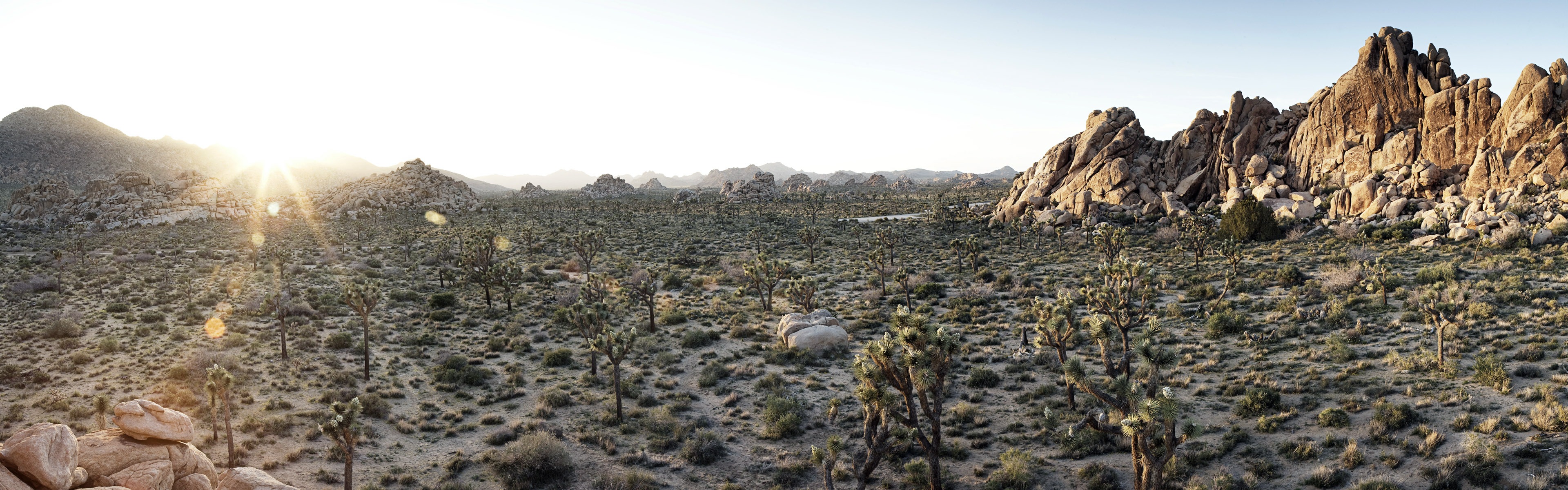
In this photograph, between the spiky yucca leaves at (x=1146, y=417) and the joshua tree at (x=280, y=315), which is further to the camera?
the joshua tree at (x=280, y=315)

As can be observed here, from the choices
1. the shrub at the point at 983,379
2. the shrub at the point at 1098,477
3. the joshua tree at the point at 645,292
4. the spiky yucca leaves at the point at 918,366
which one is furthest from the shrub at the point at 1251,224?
the spiky yucca leaves at the point at 918,366

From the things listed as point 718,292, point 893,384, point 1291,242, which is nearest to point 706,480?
point 893,384

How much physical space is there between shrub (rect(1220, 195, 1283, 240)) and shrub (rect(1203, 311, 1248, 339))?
2867 cm

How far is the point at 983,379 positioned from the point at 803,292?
13.2 metres

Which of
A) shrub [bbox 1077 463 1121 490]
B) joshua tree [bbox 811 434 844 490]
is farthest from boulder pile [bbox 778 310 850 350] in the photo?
shrub [bbox 1077 463 1121 490]

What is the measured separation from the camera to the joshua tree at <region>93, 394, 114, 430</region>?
17688 millimetres

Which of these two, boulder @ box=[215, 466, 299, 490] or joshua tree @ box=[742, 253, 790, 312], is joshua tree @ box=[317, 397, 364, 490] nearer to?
boulder @ box=[215, 466, 299, 490]

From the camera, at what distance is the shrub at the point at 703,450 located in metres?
18.5

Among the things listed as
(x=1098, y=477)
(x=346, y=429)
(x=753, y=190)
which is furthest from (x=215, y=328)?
(x=753, y=190)

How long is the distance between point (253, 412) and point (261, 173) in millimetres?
201882

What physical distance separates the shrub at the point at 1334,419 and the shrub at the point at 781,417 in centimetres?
1463

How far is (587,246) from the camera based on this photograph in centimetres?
5559

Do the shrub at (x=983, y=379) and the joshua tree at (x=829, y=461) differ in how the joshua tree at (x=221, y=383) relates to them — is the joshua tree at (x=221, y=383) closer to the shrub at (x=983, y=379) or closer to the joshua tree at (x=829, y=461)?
the joshua tree at (x=829, y=461)

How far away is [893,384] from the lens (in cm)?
1560
